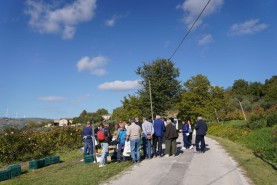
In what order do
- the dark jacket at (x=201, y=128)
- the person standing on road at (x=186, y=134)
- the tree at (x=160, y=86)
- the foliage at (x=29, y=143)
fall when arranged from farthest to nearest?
1. the tree at (x=160, y=86)
2. the foliage at (x=29, y=143)
3. the person standing on road at (x=186, y=134)
4. the dark jacket at (x=201, y=128)

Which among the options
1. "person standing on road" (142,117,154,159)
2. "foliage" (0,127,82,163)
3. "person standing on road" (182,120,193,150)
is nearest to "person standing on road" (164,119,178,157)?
"person standing on road" (142,117,154,159)

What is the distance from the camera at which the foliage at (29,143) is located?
63.4 feet

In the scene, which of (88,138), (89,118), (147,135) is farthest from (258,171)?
(89,118)

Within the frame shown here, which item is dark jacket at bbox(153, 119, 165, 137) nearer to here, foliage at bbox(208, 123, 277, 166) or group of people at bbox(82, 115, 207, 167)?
group of people at bbox(82, 115, 207, 167)

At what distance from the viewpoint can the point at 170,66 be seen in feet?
142

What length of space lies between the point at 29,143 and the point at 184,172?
13.1 m

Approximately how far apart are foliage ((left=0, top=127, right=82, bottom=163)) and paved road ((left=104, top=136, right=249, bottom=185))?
947 centimetres

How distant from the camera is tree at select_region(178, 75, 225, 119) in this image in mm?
50281

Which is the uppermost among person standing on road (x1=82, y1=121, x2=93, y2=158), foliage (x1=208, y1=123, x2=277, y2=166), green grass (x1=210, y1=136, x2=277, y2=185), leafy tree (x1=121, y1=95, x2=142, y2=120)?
leafy tree (x1=121, y1=95, x2=142, y2=120)

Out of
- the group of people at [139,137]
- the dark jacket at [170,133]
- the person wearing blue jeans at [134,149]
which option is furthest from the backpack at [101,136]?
the dark jacket at [170,133]

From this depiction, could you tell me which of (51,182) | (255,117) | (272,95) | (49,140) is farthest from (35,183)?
(272,95)

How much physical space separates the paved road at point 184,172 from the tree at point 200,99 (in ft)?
118

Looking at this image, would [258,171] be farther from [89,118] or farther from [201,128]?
[89,118]

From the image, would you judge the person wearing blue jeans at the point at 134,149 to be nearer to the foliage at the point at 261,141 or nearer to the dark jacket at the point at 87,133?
the dark jacket at the point at 87,133
